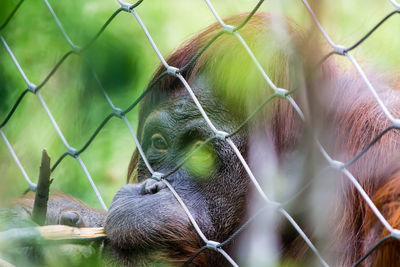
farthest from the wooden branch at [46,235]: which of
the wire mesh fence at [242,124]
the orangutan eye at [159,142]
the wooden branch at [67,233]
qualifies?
the orangutan eye at [159,142]

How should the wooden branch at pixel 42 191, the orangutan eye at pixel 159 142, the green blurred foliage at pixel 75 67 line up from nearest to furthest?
1. the green blurred foliage at pixel 75 67
2. the wooden branch at pixel 42 191
3. the orangutan eye at pixel 159 142

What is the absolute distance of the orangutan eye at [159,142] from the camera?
1.81m

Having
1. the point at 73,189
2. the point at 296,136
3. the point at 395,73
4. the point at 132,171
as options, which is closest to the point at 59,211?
the point at 132,171

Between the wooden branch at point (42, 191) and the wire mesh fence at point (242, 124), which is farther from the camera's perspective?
the wooden branch at point (42, 191)

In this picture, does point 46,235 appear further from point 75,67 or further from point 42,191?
point 75,67

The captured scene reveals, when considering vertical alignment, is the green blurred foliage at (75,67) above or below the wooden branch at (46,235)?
above

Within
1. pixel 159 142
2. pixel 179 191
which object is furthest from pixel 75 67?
pixel 159 142

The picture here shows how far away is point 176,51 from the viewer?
1.93 metres

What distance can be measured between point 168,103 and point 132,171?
50 cm

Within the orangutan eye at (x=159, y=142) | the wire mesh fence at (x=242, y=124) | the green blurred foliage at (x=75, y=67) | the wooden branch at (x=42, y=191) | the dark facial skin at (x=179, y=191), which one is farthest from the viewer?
the orangutan eye at (x=159, y=142)

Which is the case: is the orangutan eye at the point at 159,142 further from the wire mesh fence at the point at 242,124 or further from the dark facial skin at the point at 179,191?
the wire mesh fence at the point at 242,124

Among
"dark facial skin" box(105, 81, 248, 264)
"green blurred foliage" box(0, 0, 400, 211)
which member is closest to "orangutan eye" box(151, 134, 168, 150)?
"dark facial skin" box(105, 81, 248, 264)

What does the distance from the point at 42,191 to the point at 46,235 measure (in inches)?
6.2

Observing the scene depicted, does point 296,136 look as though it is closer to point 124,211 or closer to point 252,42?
point 252,42
